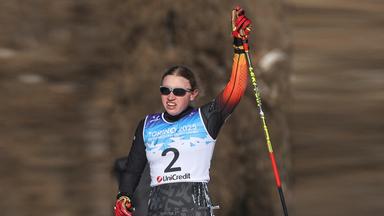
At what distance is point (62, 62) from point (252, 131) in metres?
1.28

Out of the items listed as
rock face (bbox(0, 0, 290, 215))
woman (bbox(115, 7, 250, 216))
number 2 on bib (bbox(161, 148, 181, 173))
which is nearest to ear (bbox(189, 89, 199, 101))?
woman (bbox(115, 7, 250, 216))

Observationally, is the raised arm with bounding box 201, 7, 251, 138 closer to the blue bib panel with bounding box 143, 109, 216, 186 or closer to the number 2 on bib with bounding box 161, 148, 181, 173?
the blue bib panel with bounding box 143, 109, 216, 186

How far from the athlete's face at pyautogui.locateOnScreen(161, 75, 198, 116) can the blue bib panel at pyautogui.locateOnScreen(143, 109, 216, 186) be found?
6 centimetres

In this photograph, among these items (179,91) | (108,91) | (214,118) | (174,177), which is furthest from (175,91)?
(108,91)

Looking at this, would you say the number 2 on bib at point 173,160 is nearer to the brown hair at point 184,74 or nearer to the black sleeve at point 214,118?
the black sleeve at point 214,118

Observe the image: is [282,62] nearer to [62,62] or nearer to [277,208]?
[277,208]

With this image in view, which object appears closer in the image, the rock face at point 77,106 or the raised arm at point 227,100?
the raised arm at point 227,100

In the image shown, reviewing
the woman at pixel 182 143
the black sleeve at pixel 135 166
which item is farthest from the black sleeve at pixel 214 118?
the black sleeve at pixel 135 166

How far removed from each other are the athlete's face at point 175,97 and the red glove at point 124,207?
1.35ft

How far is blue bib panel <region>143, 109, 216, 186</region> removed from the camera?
4375 mm

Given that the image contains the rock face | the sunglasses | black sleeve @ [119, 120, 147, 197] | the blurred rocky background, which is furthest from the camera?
the rock face

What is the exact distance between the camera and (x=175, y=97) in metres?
4.39

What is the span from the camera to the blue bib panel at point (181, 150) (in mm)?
4375

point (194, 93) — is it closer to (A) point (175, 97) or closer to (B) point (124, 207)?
(A) point (175, 97)
